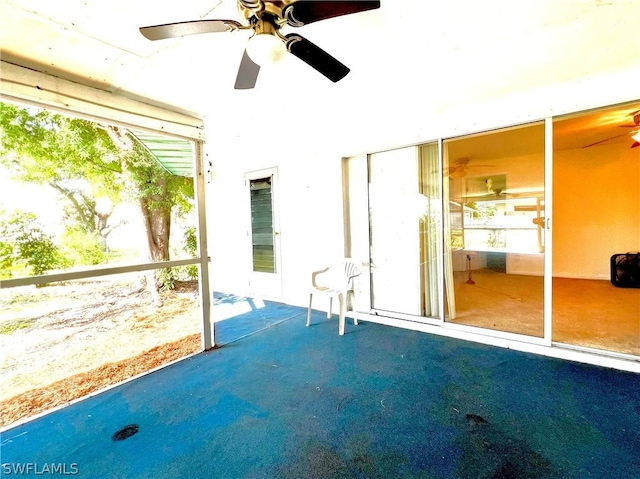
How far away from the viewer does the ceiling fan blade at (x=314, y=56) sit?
1.32 meters

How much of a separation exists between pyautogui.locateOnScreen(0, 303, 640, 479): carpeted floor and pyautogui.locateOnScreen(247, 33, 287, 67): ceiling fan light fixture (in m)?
2.03

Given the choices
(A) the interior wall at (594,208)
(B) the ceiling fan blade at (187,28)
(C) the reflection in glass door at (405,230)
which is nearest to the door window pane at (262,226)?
(C) the reflection in glass door at (405,230)

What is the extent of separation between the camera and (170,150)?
139 inches

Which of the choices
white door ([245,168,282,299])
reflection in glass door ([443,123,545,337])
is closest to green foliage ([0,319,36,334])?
white door ([245,168,282,299])

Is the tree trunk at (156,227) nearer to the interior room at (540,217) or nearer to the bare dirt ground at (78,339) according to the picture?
the bare dirt ground at (78,339)

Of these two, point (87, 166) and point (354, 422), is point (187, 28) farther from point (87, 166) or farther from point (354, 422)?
point (87, 166)

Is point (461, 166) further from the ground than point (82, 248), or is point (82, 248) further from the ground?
point (461, 166)

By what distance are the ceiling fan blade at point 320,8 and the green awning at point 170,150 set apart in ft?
6.56

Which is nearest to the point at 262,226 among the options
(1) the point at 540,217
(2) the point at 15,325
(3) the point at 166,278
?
(3) the point at 166,278

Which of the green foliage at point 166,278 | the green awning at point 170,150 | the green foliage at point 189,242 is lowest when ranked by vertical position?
the green foliage at point 166,278

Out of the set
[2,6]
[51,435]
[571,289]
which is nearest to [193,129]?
[2,6]

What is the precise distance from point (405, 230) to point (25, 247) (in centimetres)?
431

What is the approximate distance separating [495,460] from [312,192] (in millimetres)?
3231

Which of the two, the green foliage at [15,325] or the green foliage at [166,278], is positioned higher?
the green foliage at [166,278]
